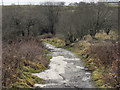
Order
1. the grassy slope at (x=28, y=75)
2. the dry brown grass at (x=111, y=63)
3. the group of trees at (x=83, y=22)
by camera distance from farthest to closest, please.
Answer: the group of trees at (x=83, y=22), the dry brown grass at (x=111, y=63), the grassy slope at (x=28, y=75)

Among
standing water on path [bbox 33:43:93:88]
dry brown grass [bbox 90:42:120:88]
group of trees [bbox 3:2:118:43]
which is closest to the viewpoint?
dry brown grass [bbox 90:42:120:88]

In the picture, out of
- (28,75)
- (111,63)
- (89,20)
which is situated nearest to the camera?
(28,75)

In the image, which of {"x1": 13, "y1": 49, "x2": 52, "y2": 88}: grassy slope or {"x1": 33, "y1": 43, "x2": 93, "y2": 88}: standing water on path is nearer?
{"x1": 13, "y1": 49, "x2": 52, "y2": 88}: grassy slope

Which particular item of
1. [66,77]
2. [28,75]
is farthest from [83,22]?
[28,75]

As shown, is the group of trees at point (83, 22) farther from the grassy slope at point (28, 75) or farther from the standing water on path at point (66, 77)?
the grassy slope at point (28, 75)

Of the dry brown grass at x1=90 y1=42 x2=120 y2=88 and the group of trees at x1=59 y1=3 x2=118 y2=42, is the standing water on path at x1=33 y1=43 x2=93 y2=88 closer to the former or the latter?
the dry brown grass at x1=90 y1=42 x2=120 y2=88

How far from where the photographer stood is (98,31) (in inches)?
1043

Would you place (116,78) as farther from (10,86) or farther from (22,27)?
(22,27)

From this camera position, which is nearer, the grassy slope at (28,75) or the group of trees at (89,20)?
the grassy slope at (28,75)

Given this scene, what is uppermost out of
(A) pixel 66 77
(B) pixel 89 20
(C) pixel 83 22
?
(B) pixel 89 20

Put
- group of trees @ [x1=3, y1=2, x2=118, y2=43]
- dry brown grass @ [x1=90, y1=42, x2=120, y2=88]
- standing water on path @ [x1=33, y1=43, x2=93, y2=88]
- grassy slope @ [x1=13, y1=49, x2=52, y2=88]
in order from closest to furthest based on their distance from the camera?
grassy slope @ [x1=13, y1=49, x2=52, y2=88] → dry brown grass @ [x1=90, y1=42, x2=120, y2=88] → standing water on path @ [x1=33, y1=43, x2=93, y2=88] → group of trees @ [x1=3, y1=2, x2=118, y2=43]


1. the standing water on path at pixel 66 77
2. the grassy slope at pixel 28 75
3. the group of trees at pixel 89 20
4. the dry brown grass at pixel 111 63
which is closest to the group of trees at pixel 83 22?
the group of trees at pixel 89 20

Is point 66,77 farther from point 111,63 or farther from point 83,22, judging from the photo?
point 83,22

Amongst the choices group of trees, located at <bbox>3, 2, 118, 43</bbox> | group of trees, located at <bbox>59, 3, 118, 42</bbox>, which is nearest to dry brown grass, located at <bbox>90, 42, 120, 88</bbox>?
group of trees, located at <bbox>59, 3, 118, 42</bbox>
